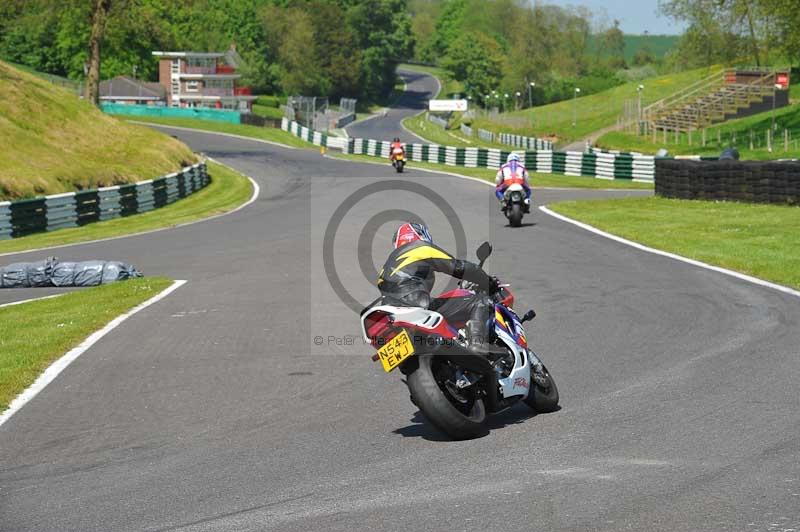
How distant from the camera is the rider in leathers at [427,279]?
8078mm

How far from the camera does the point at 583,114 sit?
11050 centimetres

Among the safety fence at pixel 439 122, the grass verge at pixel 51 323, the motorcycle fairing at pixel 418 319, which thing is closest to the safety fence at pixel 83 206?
the grass verge at pixel 51 323

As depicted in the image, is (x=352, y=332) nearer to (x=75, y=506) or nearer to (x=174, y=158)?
(x=75, y=506)

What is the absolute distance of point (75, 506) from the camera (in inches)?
252

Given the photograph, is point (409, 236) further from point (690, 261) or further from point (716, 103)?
point (716, 103)

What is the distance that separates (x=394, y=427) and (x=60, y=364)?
4.49m

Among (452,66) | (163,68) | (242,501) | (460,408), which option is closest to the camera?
(242,501)

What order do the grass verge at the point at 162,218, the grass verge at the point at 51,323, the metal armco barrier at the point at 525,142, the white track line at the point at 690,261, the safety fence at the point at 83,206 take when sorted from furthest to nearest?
the metal armco barrier at the point at 525,142 < the safety fence at the point at 83,206 < the grass verge at the point at 162,218 < the white track line at the point at 690,261 < the grass verge at the point at 51,323

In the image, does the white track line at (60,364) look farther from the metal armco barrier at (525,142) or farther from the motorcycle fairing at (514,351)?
the metal armco barrier at (525,142)

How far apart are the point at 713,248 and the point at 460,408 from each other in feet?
42.3

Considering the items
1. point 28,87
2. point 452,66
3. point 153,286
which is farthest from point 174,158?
point 452,66

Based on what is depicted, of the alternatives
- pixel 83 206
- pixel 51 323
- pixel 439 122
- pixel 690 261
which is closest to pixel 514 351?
pixel 51 323

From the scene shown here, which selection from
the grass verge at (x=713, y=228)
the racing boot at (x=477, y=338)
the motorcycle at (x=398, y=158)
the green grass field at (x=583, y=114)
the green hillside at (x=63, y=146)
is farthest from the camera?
the green grass field at (x=583, y=114)

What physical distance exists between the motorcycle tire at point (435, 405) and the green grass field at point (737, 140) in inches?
1809
